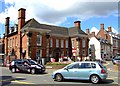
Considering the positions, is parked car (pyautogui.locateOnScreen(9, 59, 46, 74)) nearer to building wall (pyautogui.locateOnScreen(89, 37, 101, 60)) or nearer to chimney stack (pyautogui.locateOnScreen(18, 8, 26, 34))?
chimney stack (pyautogui.locateOnScreen(18, 8, 26, 34))

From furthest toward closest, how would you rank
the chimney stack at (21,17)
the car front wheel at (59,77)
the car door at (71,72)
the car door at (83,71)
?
the chimney stack at (21,17)
the car front wheel at (59,77)
the car door at (71,72)
the car door at (83,71)

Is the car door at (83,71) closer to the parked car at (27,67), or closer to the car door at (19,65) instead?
the parked car at (27,67)

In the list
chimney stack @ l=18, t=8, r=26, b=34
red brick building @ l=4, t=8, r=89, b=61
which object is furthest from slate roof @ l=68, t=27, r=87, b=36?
chimney stack @ l=18, t=8, r=26, b=34

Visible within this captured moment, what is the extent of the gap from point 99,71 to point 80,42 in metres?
41.9

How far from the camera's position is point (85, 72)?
53.4 ft

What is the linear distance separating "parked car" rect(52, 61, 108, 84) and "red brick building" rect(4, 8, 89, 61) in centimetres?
2952

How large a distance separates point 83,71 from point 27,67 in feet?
33.7

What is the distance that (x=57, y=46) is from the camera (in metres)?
55.5

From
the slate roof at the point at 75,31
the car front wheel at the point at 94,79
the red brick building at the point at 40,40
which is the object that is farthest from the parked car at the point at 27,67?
the slate roof at the point at 75,31

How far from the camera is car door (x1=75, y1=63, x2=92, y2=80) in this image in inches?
640

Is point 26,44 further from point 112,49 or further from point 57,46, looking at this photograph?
point 112,49

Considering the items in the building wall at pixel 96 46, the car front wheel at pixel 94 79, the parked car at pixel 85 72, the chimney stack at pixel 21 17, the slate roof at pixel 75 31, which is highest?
the chimney stack at pixel 21 17

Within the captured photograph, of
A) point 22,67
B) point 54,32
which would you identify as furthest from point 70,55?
point 22,67

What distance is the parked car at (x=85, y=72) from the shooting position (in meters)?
16.0
